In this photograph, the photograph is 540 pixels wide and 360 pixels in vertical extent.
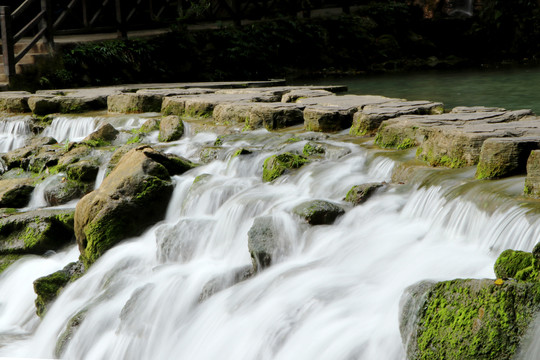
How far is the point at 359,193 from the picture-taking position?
518 centimetres

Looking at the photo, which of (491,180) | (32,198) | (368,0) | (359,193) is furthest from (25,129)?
(368,0)

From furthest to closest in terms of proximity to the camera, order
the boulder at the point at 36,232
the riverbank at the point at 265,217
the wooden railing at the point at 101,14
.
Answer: the wooden railing at the point at 101,14, the boulder at the point at 36,232, the riverbank at the point at 265,217

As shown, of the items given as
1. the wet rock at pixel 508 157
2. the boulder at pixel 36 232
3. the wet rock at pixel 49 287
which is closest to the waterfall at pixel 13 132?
the boulder at pixel 36 232

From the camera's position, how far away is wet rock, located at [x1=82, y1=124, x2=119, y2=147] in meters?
8.40

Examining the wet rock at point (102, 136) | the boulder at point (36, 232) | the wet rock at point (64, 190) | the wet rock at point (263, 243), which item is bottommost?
the boulder at point (36, 232)

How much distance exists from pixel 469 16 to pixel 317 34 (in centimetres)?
581

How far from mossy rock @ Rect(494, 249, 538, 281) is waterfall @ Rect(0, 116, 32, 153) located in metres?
7.64

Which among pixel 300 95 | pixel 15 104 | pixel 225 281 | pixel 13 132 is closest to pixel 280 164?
pixel 225 281

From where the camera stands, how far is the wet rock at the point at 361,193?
5.16 metres

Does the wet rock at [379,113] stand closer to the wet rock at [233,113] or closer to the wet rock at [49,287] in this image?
the wet rock at [233,113]

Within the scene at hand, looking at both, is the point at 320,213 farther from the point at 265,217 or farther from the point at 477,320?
the point at 477,320

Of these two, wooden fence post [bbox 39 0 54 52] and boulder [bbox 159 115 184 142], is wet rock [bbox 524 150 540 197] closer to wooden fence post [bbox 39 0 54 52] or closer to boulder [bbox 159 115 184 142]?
boulder [bbox 159 115 184 142]

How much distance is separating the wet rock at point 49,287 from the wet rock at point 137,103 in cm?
417

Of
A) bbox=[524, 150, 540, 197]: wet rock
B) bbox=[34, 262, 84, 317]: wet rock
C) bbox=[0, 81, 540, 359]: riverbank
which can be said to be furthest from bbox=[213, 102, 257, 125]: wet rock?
bbox=[524, 150, 540, 197]: wet rock
